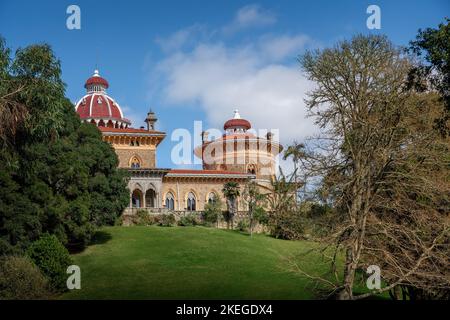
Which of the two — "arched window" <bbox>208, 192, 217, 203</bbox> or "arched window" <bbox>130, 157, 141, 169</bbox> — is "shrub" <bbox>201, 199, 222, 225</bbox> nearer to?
"arched window" <bbox>208, 192, 217, 203</bbox>

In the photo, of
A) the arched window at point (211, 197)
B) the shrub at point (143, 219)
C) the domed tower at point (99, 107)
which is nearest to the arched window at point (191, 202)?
the arched window at point (211, 197)

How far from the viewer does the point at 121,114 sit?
204 feet

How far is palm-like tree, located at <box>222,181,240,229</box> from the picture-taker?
162 ft

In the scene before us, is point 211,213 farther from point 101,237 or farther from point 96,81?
point 96,81

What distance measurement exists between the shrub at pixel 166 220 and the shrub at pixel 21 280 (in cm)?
2083

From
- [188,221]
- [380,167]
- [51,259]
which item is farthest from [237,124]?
[380,167]

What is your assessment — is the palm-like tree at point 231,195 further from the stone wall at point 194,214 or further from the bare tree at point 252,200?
the bare tree at point 252,200

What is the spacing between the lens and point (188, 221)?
4859cm

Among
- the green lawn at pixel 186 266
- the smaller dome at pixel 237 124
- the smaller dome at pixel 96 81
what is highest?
the smaller dome at pixel 96 81

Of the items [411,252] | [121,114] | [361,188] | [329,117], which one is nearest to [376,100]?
[329,117]

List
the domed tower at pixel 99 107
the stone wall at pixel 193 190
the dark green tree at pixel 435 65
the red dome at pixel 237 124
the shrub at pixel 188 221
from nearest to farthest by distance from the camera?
the dark green tree at pixel 435 65 < the shrub at pixel 188 221 < the stone wall at pixel 193 190 < the domed tower at pixel 99 107 < the red dome at pixel 237 124

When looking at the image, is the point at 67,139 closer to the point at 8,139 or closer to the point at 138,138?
the point at 8,139

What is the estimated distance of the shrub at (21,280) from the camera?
25.3 m

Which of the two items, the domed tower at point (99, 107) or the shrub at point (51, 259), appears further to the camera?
the domed tower at point (99, 107)
